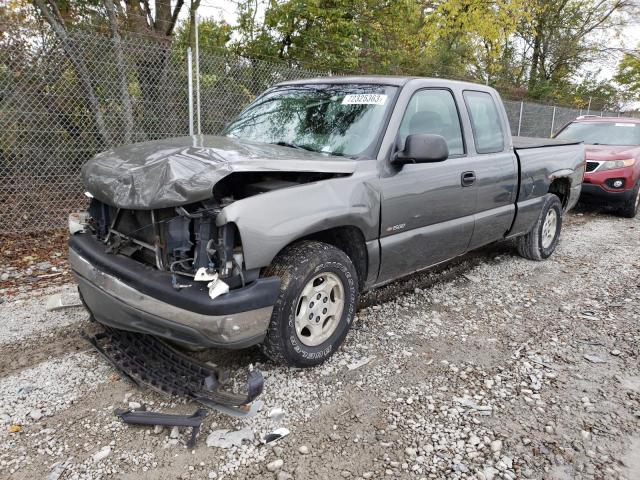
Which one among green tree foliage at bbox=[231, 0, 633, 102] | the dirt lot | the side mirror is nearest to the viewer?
the dirt lot

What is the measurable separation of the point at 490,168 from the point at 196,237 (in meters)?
2.95

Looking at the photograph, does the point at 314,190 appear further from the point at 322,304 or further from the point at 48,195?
the point at 48,195

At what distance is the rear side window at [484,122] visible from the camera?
4.32m

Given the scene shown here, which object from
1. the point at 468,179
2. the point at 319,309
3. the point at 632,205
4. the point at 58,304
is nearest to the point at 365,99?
the point at 468,179

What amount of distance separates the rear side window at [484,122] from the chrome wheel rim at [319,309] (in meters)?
2.09

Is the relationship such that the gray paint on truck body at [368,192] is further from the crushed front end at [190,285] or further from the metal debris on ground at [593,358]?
the metal debris on ground at [593,358]

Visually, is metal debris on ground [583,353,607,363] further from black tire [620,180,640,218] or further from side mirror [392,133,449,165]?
black tire [620,180,640,218]

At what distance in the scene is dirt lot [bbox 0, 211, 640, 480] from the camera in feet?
7.64

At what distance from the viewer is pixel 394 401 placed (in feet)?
9.30

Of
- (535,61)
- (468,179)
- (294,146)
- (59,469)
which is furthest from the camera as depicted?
(535,61)

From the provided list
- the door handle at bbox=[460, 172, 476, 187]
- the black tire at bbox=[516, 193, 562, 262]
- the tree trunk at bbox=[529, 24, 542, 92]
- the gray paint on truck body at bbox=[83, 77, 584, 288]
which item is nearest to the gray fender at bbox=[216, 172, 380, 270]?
the gray paint on truck body at bbox=[83, 77, 584, 288]

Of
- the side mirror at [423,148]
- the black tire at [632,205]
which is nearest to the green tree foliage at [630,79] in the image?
the black tire at [632,205]

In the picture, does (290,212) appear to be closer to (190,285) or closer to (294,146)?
(190,285)

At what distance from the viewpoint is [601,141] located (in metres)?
8.88
